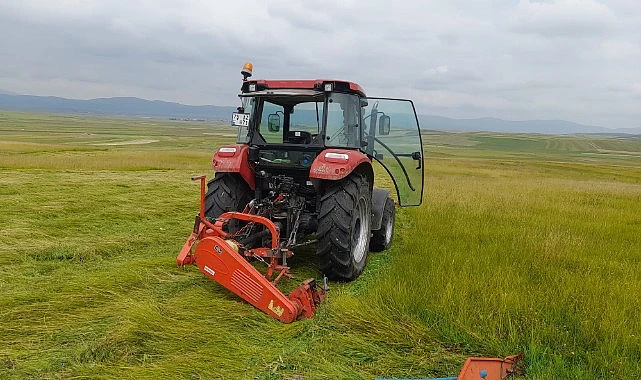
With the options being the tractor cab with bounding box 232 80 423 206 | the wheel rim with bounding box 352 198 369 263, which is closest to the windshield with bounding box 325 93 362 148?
the tractor cab with bounding box 232 80 423 206

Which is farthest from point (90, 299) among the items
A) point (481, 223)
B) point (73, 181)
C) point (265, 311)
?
point (73, 181)

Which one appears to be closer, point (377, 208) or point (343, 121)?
point (343, 121)

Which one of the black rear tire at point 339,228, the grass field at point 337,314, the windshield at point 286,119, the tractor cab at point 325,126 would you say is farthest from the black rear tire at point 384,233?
the windshield at point 286,119

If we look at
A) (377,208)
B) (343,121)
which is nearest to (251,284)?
(343,121)

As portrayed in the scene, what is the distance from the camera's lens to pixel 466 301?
389 cm

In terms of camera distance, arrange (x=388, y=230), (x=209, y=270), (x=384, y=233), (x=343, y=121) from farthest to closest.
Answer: (x=388, y=230) < (x=384, y=233) < (x=343, y=121) < (x=209, y=270)

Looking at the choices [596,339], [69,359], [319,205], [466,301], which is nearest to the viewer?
[69,359]

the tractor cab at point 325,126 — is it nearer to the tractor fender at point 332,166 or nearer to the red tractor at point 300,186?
the red tractor at point 300,186

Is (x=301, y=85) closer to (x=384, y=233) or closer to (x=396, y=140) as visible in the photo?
(x=396, y=140)

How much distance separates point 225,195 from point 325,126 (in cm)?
137

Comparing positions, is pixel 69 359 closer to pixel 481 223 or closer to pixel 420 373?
pixel 420 373

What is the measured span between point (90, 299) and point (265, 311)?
1.49m

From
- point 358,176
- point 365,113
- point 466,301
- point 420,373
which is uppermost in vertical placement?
point 365,113

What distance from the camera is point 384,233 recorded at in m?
6.51
